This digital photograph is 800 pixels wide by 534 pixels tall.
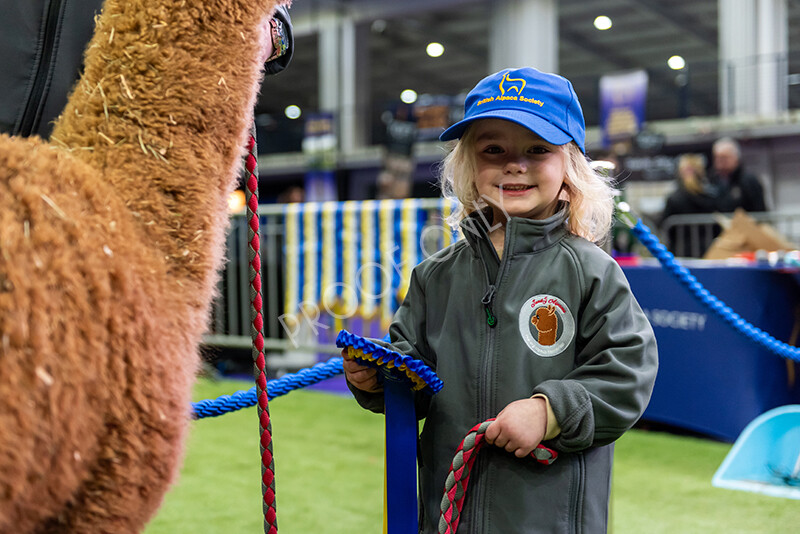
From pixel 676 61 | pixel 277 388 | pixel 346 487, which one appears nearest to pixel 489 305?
pixel 277 388

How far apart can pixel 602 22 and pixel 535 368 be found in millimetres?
17582

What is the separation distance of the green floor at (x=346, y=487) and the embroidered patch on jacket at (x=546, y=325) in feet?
→ 4.36

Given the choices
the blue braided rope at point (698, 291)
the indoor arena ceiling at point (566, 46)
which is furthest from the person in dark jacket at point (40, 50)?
the indoor arena ceiling at point (566, 46)

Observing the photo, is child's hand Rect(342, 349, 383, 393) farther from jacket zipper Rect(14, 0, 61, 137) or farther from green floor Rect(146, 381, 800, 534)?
green floor Rect(146, 381, 800, 534)

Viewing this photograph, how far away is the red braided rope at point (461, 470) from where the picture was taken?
1198 millimetres

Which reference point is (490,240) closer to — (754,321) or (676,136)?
(754,321)

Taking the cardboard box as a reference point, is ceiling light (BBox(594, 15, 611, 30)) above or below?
above

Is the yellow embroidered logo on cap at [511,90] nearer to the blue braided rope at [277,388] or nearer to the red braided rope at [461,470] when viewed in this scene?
the red braided rope at [461,470]

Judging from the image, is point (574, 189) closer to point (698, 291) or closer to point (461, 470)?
point (461, 470)

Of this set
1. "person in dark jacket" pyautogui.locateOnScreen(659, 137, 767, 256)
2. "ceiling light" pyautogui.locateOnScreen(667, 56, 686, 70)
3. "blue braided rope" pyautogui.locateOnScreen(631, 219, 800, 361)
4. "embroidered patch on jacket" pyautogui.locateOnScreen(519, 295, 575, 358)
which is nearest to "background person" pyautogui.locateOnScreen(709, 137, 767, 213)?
"person in dark jacket" pyautogui.locateOnScreen(659, 137, 767, 256)

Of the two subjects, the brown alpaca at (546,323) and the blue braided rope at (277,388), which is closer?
the brown alpaca at (546,323)

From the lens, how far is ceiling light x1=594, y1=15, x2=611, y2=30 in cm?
1693

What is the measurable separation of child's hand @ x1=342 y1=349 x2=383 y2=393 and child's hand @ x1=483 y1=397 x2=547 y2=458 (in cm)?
23

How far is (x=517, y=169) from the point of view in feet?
4.39
